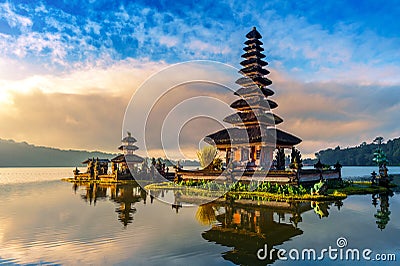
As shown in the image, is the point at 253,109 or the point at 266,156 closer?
the point at 266,156

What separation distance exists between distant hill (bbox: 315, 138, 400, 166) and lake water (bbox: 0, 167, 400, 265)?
115241mm

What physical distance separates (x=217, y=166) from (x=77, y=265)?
1080 inches

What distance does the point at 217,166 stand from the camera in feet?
122

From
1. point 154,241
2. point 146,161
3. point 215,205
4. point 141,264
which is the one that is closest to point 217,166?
point 215,205

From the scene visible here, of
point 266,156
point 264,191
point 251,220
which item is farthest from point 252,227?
point 266,156

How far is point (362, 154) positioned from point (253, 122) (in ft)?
406

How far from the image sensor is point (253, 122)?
3400 centimetres

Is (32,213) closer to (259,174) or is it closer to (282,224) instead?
(282,224)

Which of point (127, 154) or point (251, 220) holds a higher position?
point (127, 154)

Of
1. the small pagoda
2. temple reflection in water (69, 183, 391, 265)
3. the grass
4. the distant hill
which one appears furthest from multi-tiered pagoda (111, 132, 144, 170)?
the distant hill

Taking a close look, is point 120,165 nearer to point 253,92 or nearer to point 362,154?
point 253,92

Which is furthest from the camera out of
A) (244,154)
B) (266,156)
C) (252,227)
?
(244,154)

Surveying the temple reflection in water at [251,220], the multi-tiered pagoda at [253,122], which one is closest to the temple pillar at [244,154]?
the multi-tiered pagoda at [253,122]

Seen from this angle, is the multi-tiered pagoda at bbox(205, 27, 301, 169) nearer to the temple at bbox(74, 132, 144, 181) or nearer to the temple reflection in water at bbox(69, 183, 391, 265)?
the temple reflection in water at bbox(69, 183, 391, 265)
